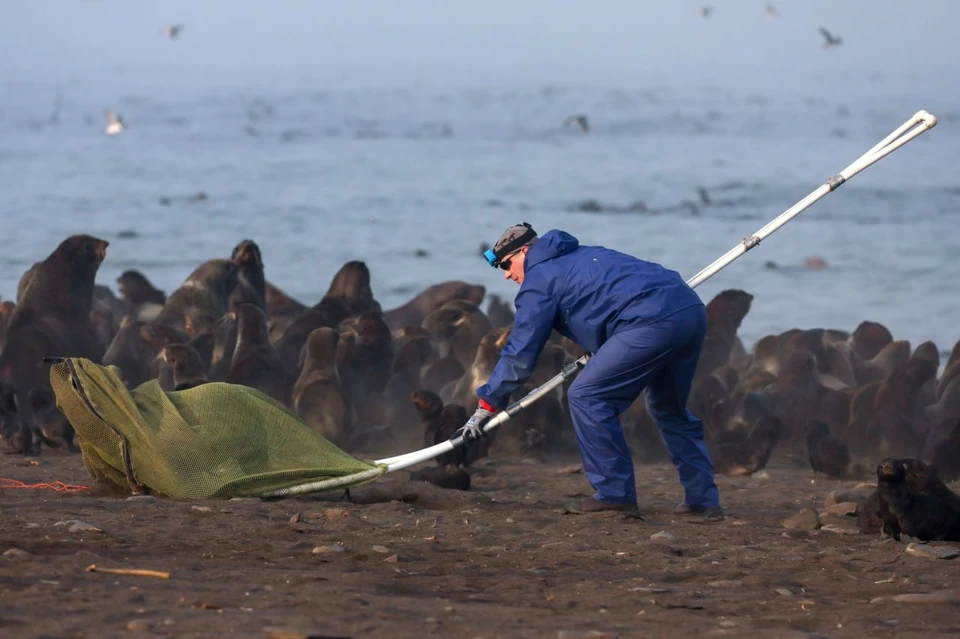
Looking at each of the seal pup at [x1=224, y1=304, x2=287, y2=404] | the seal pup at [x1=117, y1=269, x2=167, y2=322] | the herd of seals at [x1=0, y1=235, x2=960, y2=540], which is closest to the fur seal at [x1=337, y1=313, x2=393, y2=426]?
the herd of seals at [x1=0, y1=235, x2=960, y2=540]

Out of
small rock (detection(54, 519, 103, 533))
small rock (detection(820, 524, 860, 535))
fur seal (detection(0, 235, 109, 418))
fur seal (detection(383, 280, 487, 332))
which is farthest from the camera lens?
fur seal (detection(383, 280, 487, 332))

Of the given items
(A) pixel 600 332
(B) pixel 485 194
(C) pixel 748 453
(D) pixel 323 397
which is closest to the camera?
(A) pixel 600 332

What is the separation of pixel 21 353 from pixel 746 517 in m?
6.30

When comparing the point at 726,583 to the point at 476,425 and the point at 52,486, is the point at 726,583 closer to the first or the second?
the point at 476,425

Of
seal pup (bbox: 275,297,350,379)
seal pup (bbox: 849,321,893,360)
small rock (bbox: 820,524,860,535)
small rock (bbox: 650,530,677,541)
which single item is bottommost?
small rock (bbox: 820,524,860,535)

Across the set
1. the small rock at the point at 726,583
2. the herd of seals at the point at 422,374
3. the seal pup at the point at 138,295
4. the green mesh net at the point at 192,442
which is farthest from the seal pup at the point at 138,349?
the small rock at the point at 726,583

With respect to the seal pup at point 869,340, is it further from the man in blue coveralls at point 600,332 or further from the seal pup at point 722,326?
the man in blue coveralls at point 600,332

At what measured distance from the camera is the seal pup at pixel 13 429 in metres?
8.75

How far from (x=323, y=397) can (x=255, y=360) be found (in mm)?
842

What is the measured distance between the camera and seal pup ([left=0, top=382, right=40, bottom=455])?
28.7 ft

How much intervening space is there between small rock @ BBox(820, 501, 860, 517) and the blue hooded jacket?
1351 millimetres

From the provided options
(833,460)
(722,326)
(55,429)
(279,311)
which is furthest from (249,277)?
(833,460)

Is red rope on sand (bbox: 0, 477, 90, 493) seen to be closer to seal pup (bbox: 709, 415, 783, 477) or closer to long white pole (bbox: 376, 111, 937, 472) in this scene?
long white pole (bbox: 376, 111, 937, 472)

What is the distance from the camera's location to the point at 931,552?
581cm
